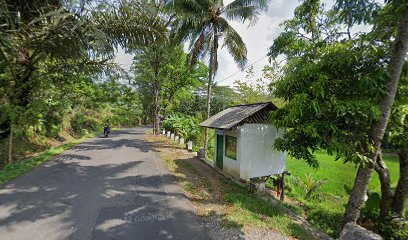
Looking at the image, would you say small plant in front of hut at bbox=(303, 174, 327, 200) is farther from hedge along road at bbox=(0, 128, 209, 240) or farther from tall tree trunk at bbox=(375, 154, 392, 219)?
hedge along road at bbox=(0, 128, 209, 240)

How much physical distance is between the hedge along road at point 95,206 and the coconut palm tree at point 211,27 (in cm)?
739

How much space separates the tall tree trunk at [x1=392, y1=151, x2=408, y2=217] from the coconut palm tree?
900 centimetres

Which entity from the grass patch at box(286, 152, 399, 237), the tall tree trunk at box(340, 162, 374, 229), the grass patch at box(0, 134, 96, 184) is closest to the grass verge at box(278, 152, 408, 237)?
the grass patch at box(286, 152, 399, 237)

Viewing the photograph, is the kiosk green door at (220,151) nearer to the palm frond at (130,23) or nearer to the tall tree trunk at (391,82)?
the palm frond at (130,23)

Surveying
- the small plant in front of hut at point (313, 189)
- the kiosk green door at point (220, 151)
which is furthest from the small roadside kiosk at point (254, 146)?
the small plant in front of hut at point (313, 189)

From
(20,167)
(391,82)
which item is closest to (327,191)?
(391,82)

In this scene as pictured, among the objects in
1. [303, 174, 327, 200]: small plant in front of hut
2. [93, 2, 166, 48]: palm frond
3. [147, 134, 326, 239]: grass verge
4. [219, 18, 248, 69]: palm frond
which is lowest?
[303, 174, 327, 200]: small plant in front of hut

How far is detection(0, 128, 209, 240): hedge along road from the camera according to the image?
14.1 feet

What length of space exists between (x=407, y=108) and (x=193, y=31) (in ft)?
34.7

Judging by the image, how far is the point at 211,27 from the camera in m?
11.8

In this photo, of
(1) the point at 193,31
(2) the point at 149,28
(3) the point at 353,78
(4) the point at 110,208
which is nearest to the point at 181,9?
(1) the point at 193,31

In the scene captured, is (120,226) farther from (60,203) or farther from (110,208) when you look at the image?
(60,203)

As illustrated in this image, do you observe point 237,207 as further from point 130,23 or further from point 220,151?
point 130,23

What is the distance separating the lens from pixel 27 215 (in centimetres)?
483
